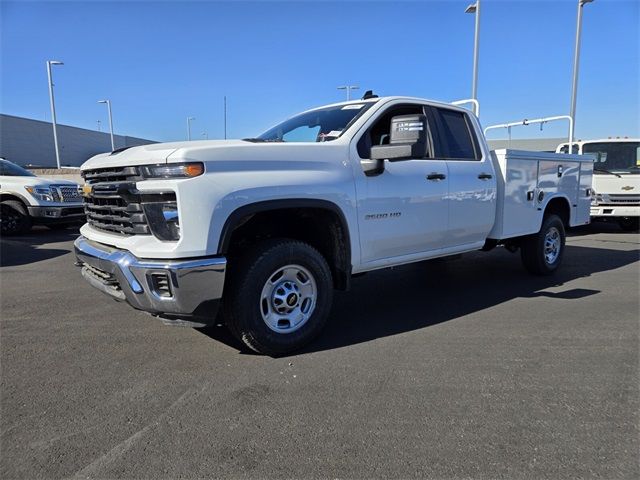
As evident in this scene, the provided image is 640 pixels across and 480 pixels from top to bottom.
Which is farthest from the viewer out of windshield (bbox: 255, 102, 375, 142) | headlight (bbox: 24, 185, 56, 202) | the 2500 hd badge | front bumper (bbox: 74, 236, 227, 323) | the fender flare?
headlight (bbox: 24, 185, 56, 202)

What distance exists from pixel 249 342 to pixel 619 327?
3.48 metres

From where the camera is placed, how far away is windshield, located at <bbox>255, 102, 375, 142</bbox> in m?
4.23

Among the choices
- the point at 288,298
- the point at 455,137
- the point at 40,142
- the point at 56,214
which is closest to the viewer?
the point at 288,298

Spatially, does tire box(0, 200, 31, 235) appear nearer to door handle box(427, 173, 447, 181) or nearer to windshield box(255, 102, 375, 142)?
windshield box(255, 102, 375, 142)

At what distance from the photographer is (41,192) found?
10.2m

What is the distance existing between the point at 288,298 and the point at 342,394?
90 centimetres

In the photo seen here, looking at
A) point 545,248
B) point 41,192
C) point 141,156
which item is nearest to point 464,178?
point 545,248

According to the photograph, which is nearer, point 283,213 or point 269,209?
point 269,209

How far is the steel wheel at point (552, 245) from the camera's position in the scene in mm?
6387

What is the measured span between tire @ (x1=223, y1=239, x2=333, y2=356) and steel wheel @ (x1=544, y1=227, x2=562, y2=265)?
3967 mm

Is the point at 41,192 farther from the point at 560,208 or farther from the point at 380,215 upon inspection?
the point at 560,208

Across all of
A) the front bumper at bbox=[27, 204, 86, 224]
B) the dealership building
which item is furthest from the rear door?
the dealership building

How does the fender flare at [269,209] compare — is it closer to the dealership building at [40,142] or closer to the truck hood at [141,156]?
the truck hood at [141,156]

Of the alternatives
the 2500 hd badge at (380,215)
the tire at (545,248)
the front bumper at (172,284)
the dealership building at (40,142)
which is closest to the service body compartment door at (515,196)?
the tire at (545,248)
